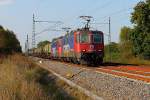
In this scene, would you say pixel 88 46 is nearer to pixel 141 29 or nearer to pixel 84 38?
pixel 84 38

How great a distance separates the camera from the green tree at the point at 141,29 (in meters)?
50.5

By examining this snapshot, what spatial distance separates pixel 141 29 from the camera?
51781 mm

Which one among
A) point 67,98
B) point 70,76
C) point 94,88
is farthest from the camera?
point 70,76

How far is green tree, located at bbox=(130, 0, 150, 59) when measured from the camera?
5050 centimetres

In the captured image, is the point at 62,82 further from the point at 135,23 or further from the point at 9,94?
the point at 135,23

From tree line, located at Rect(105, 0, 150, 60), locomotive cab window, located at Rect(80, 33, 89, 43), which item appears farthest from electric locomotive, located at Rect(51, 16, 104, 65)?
tree line, located at Rect(105, 0, 150, 60)

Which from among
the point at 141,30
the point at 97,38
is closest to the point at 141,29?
the point at 141,30

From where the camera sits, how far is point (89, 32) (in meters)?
36.1

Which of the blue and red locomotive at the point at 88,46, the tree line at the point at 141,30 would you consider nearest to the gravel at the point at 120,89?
the blue and red locomotive at the point at 88,46

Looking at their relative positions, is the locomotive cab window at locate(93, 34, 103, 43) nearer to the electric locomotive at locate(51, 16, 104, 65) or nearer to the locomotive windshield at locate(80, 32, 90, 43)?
the electric locomotive at locate(51, 16, 104, 65)

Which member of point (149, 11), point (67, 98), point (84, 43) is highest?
point (149, 11)

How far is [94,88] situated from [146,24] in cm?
3474

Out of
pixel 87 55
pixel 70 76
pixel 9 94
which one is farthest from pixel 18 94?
pixel 87 55

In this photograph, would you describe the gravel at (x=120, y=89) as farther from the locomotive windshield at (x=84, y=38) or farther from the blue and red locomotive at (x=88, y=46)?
the locomotive windshield at (x=84, y=38)
